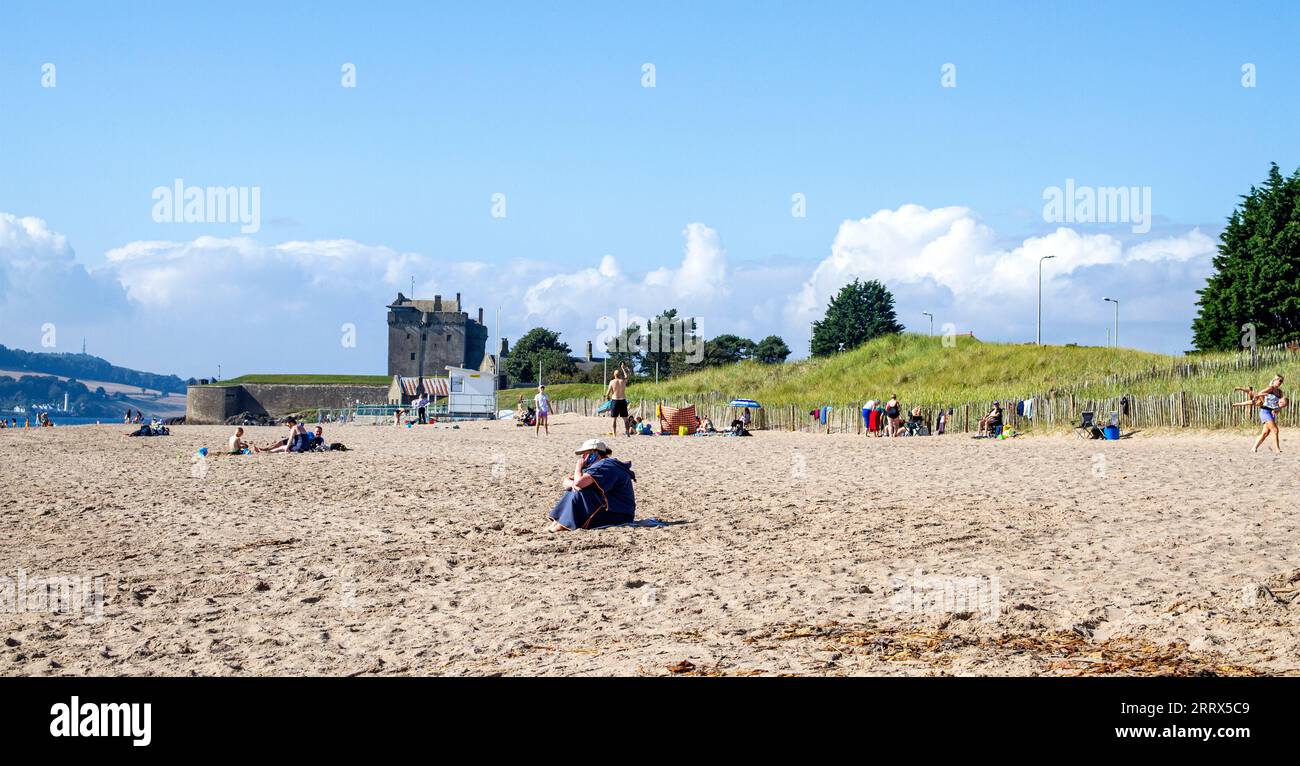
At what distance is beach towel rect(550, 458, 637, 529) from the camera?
33.8 ft

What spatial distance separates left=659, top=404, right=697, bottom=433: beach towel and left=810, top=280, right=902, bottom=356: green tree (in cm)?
6624

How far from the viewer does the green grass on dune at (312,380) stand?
113 metres

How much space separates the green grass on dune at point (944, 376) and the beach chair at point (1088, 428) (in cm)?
220

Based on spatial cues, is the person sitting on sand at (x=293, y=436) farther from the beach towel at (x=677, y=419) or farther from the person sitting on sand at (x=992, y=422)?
the person sitting on sand at (x=992, y=422)

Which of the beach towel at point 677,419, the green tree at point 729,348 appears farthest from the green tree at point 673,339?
the beach towel at point 677,419

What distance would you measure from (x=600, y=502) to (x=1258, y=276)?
51.6 m

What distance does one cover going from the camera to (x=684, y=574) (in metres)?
7.95

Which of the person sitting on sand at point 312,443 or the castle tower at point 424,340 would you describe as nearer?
the person sitting on sand at point 312,443

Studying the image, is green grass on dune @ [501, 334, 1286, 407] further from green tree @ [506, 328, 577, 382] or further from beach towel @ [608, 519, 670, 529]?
green tree @ [506, 328, 577, 382]

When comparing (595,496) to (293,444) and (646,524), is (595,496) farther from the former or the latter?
(293,444)

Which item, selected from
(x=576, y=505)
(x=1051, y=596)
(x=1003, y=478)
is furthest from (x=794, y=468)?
(x=1051, y=596)

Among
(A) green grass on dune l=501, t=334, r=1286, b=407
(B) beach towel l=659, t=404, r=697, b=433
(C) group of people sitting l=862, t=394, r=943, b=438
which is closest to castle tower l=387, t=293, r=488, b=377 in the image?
(A) green grass on dune l=501, t=334, r=1286, b=407
